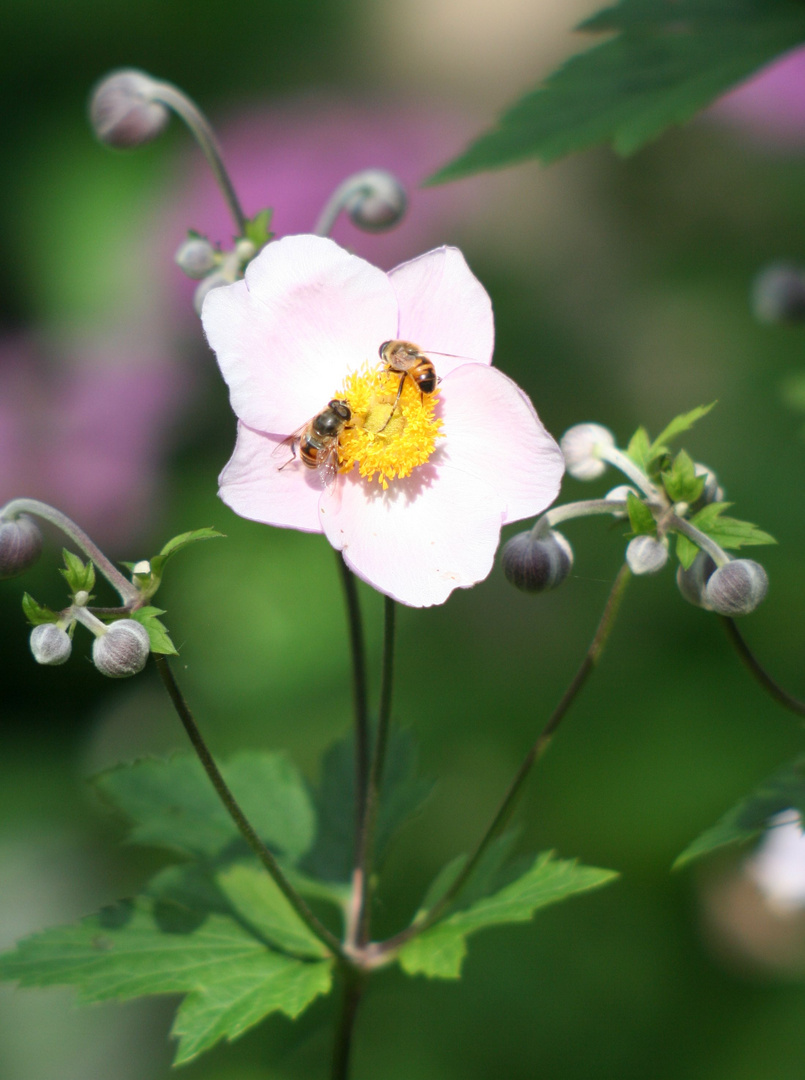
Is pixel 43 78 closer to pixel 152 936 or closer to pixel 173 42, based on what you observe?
pixel 173 42

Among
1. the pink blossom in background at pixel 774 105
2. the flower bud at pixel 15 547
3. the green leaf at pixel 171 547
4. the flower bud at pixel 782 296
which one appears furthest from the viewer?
the pink blossom in background at pixel 774 105

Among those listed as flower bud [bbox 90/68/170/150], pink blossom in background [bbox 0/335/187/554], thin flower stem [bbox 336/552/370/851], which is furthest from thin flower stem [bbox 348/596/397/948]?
pink blossom in background [bbox 0/335/187/554]

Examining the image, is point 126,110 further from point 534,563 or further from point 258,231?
→ point 534,563

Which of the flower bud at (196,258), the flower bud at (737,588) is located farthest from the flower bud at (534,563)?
the flower bud at (196,258)

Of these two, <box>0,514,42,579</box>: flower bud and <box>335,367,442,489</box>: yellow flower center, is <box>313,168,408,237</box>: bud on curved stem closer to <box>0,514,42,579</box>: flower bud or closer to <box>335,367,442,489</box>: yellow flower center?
<box>335,367,442,489</box>: yellow flower center

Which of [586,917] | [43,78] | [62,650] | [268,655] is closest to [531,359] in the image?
[268,655]

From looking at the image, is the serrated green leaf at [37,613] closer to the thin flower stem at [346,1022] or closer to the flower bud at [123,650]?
the flower bud at [123,650]
